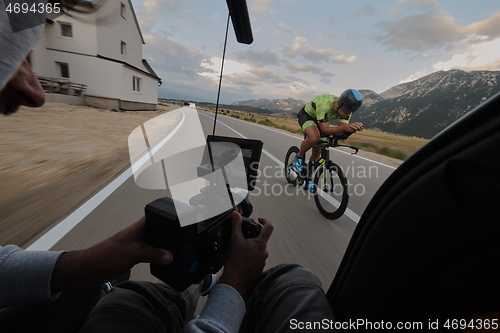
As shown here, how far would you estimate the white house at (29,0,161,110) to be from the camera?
4.75ft

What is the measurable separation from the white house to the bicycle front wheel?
2.62 m

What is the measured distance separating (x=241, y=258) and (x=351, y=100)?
3.03m

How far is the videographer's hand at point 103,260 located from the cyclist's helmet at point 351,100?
319 cm

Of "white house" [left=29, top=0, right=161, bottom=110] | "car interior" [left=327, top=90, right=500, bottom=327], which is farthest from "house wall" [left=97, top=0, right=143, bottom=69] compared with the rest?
"car interior" [left=327, top=90, right=500, bottom=327]

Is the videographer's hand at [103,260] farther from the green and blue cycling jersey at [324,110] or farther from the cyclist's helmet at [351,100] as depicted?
the green and blue cycling jersey at [324,110]

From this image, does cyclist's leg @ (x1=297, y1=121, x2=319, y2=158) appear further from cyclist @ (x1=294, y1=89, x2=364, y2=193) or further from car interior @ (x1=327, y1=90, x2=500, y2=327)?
car interior @ (x1=327, y1=90, x2=500, y2=327)

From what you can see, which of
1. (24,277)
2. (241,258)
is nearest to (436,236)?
(241,258)

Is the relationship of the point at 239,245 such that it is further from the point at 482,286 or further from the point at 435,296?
the point at 482,286

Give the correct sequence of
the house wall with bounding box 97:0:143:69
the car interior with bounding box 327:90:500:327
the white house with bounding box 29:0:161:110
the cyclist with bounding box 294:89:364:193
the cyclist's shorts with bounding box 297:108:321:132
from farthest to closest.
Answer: the cyclist's shorts with bounding box 297:108:321:132 → the cyclist with bounding box 294:89:364:193 → the house wall with bounding box 97:0:143:69 → the white house with bounding box 29:0:161:110 → the car interior with bounding box 327:90:500:327

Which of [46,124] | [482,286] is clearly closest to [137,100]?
[46,124]

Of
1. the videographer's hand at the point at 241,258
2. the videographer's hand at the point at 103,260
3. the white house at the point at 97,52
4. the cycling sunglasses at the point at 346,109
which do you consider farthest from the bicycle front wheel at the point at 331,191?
the videographer's hand at the point at 103,260

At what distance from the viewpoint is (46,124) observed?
8391 millimetres

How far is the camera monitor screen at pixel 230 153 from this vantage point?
3.90 ft

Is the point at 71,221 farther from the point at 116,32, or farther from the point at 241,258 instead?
the point at 241,258
